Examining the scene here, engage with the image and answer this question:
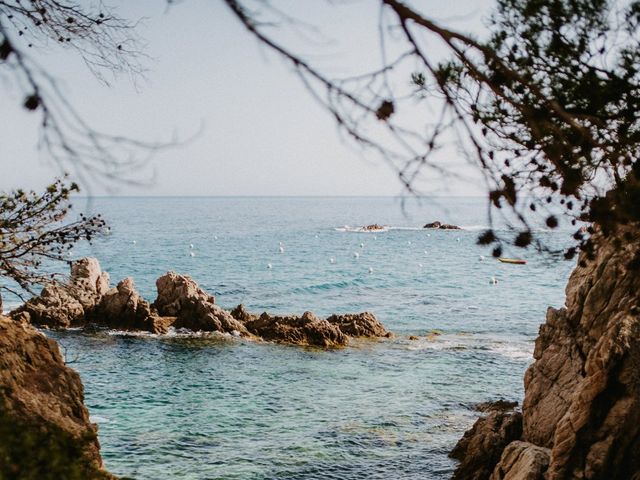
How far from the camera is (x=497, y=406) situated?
66.9ft

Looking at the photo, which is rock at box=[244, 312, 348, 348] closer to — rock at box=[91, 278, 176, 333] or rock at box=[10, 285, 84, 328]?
rock at box=[91, 278, 176, 333]

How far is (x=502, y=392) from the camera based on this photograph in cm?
2227

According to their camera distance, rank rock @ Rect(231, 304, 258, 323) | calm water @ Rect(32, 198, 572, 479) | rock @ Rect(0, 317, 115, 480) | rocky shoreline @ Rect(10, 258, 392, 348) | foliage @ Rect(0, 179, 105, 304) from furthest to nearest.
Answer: rock @ Rect(231, 304, 258, 323) < rocky shoreline @ Rect(10, 258, 392, 348) < calm water @ Rect(32, 198, 572, 479) < foliage @ Rect(0, 179, 105, 304) < rock @ Rect(0, 317, 115, 480)

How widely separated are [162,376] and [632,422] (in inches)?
711

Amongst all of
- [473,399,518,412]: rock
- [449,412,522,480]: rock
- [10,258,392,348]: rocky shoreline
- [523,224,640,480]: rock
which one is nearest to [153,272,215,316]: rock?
[10,258,392,348]: rocky shoreline

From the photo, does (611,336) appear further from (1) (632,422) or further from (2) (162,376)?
(2) (162,376)

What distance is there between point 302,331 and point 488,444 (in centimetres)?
1587

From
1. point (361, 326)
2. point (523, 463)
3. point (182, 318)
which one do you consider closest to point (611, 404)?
point (523, 463)

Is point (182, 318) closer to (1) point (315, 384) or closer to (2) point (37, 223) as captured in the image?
(1) point (315, 384)

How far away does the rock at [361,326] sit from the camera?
30.8 meters

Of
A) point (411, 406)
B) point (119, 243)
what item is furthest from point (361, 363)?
A: point (119, 243)

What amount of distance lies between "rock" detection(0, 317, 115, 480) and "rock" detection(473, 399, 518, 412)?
48.5 feet

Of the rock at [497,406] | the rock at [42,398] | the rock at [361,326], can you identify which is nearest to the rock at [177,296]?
the rock at [361,326]

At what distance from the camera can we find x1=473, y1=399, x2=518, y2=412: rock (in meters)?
20.2
